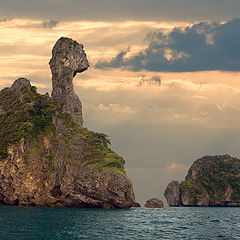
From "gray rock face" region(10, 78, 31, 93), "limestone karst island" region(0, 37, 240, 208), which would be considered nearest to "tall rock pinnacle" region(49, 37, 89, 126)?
"limestone karst island" region(0, 37, 240, 208)

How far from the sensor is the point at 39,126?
135 metres

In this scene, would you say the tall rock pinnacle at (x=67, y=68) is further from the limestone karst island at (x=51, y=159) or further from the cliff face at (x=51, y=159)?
the cliff face at (x=51, y=159)

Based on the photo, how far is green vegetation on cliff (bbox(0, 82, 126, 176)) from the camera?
4904 inches

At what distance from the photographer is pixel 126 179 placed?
385ft

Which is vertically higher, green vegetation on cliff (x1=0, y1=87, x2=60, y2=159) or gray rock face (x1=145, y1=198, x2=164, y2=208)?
green vegetation on cliff (x1=0, y1=87, x2=60, y2=159)

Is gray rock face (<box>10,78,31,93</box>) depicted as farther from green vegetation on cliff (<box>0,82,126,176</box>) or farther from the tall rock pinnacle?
the tall rock pinnacle

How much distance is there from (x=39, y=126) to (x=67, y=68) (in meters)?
36.2

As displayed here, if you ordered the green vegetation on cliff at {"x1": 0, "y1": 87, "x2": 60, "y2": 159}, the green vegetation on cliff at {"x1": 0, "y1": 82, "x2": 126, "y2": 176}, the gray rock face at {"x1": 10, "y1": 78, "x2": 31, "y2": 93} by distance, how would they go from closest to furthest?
1. the green vegetation on cliff at {"x1": 0, "y1": 82, "x2": 126, "y2": 176}
2. the green vegetation on cliff at {"x1": 0, "y1": 87, "x2": 60, "y2": 159}
3. the gray rock face at {"x1": 10, "y1": 78, "x2": 31, "y2": 93}

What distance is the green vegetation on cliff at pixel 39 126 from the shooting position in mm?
124562

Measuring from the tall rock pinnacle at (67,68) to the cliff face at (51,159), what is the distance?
7382mm

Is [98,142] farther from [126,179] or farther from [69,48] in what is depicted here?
[69,48]

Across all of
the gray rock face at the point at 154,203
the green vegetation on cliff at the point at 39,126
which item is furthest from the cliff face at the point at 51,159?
the gray rock face at the point at 154,203

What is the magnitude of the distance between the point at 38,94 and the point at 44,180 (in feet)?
122

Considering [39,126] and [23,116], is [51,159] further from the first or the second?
[23,116]
